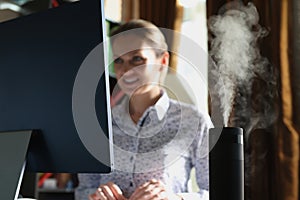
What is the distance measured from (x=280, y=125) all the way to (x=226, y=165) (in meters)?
1.12

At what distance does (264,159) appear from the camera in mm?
1903

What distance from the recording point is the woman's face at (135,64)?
176 cm

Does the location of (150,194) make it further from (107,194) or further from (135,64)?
(135,64)

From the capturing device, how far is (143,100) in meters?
1.84

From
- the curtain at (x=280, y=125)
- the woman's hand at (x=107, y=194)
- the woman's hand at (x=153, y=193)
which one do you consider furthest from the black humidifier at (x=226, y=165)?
the curtain at (x=280, y=125)

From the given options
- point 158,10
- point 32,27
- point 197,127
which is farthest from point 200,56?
point 32,27

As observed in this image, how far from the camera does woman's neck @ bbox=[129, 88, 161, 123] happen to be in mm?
1826

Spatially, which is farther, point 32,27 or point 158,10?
point 158,10

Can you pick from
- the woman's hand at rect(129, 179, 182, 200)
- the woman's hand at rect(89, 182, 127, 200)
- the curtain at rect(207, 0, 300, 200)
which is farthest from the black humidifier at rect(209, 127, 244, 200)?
the curtain at rect(207, 0, 300, 200)

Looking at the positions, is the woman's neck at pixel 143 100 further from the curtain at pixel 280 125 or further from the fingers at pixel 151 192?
the fingers at pixel 151 192

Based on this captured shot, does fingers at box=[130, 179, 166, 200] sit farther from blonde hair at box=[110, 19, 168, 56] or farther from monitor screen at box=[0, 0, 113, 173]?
blonde hair at box=[110, 19, 168, 56]

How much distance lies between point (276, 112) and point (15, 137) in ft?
4.16

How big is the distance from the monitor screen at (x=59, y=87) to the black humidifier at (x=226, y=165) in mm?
222

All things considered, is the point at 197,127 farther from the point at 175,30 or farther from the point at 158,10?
the point at 158,10
